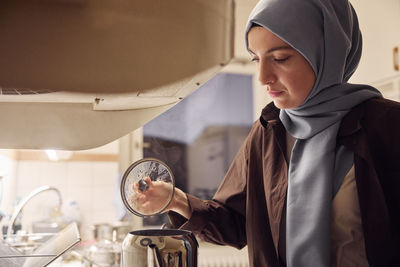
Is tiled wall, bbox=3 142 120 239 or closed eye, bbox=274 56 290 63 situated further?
tiled wall, bbox=3 142 120 239

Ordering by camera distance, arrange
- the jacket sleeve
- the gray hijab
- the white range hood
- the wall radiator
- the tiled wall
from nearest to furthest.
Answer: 1. the white range hood
2. the gray hijab
3. the jacket sleeve
4. the tiled wall
5. the wall radiator

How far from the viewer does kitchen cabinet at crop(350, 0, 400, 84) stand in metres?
2.14

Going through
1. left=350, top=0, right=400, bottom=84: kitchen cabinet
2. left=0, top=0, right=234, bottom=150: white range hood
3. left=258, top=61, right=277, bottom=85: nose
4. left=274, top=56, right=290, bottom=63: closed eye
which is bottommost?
left=0, top=0, right=234, bottom=150: white range hood

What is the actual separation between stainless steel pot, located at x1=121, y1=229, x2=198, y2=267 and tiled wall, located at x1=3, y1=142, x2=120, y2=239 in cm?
224

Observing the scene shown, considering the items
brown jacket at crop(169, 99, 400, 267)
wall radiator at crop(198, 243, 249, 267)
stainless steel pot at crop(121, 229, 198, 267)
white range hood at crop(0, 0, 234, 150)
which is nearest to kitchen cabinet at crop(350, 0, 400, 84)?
brown jacket at crop(169, 99, 400, 267)

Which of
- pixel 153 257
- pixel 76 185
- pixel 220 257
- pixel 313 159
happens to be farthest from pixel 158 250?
pixel 220 257

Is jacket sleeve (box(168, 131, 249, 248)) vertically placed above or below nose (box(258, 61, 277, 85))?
below

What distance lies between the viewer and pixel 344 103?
1083mm

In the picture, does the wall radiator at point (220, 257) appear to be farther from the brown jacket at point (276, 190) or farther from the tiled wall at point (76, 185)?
the brown jacket at point (276, 190)

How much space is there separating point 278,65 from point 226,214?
0.49 meters

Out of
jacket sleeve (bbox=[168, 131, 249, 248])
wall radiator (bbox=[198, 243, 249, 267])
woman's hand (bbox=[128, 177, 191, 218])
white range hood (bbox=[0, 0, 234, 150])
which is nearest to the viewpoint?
white range hood (bbox=[0, 0, 234, 150])

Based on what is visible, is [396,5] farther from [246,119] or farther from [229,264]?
[229,264]

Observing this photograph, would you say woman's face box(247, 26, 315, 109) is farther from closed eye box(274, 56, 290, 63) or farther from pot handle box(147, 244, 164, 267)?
pot handle box(147, 244, 164, 267)

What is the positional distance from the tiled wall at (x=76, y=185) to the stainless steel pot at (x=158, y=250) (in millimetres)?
2239
